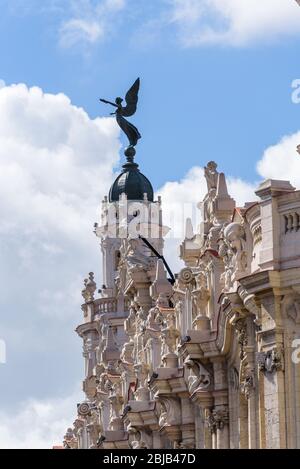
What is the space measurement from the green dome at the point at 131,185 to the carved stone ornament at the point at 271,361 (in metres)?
70.0

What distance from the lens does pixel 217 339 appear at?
73312mm

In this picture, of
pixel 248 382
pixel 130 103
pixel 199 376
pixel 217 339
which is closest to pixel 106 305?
pixel 130 103

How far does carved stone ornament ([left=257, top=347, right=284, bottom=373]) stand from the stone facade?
3 cm

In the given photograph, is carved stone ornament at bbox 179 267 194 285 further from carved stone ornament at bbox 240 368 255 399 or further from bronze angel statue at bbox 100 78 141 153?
bronze angel statue at bbox 100 78 141 153

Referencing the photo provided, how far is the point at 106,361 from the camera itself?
11994 centimetres

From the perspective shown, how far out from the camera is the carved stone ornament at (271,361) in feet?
203

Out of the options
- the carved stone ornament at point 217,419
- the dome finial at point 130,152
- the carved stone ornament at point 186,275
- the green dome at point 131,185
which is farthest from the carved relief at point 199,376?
the dome finial at point 130,152

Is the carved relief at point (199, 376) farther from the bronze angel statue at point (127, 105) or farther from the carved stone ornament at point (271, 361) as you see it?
the bronze angel statue at point (127, 105)

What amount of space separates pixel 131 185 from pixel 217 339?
60.1m

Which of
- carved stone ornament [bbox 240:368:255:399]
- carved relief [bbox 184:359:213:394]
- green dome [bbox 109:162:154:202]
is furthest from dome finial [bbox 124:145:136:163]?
carved stone ornament [bbox 240:368:255:399]

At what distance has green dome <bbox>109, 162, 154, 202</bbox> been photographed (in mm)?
132800

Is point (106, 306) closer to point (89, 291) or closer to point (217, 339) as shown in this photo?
point (89, 291)
